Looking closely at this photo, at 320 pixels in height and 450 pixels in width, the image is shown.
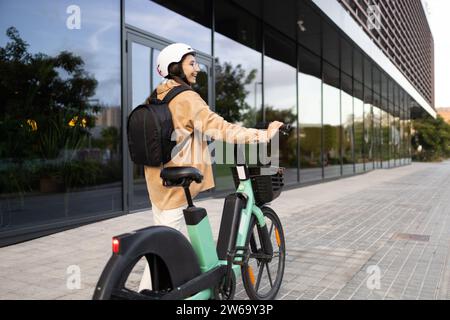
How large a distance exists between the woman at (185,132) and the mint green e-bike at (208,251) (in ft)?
0.44

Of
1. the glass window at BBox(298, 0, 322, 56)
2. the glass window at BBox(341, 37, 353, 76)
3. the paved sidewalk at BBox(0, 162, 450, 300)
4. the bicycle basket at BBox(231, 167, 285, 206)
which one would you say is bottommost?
the paved sidewalk at BBox(0, 162, 450, 300)

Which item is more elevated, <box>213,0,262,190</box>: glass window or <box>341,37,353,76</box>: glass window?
Answer: <box>341,37,353,76</box>: glass window

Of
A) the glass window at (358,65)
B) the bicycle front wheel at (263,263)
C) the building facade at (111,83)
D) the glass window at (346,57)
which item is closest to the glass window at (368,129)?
the glass window at (358,65)

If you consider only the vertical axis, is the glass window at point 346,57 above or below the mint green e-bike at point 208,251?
above

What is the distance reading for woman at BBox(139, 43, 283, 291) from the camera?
2.40 m

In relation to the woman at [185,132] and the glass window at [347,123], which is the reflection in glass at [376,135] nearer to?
the glass window at [347,123]

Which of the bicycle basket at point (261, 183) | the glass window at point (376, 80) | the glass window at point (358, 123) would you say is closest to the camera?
the bicycle basket at point (261, 183)

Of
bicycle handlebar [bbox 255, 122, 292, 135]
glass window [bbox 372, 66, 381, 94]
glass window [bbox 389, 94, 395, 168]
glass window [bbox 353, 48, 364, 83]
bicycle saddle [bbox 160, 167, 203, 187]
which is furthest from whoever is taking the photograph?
glass window [bbox 389, 94, 395, 168]

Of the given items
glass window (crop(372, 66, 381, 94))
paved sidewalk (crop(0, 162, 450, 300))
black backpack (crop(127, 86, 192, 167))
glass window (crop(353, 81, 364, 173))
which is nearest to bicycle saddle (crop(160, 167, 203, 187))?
black backpack (crop(127, 86, 192, 167))

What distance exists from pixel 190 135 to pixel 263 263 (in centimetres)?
123

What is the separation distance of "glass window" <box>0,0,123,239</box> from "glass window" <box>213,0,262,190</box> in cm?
268

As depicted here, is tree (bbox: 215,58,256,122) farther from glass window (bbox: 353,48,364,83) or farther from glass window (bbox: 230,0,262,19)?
glass window (bbox: 353,48,364,83)

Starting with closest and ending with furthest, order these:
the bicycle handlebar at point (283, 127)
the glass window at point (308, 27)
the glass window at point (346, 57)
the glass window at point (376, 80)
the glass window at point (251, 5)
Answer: the bicycle handlebar at point (283, 127) → the glass window at point (251, 5) → the glass window at point (308, 27) → the glass window at point (346, 57) → the glass window at point (376, 80)

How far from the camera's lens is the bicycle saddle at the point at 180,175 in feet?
7.22
